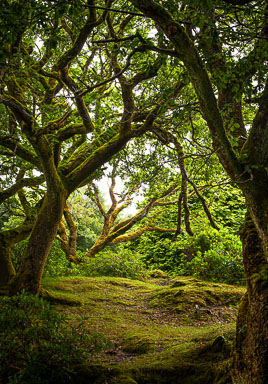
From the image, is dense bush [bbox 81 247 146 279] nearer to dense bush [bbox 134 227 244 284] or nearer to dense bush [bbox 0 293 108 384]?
dense bush [bbox 134 227 244 284]

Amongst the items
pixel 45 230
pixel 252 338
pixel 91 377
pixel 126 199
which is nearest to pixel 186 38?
pixel 252 338

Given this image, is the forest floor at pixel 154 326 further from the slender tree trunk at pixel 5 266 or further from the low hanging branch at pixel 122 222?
the low hanging branch at pixel 122 222

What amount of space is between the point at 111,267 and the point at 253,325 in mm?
10904

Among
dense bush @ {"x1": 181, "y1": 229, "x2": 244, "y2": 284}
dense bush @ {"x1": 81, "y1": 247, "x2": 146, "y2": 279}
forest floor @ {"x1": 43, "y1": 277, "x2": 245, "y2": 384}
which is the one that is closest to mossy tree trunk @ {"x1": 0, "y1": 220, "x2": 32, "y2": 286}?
forest floor @ {"x1": 43, "y1": 277, "x2": 245, "y2": 384}

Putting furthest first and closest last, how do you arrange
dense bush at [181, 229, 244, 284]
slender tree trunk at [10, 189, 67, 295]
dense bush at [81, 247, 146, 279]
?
dense bush at [81, 247, 146, 279], dense bush at [181, 229, 244, 284], slender tree trunk at [10, 189, 67, 295]

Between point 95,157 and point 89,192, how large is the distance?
412cm

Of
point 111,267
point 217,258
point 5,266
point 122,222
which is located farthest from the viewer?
point 122,222

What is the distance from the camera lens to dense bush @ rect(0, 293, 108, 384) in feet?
8.41

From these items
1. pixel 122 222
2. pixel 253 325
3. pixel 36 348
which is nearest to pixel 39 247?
pixel 36 348

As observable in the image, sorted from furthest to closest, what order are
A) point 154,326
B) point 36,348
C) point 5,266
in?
1. point 5,266
2. point 154,326
3. point 36,348

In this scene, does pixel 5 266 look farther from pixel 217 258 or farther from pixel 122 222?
pixel 122 222

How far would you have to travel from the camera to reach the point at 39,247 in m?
6.33

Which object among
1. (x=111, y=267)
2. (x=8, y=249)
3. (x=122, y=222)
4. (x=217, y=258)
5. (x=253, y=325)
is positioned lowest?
(x=253, y=325)

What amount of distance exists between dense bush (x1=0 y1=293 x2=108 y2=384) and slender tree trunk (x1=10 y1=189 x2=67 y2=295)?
10.3 ft
